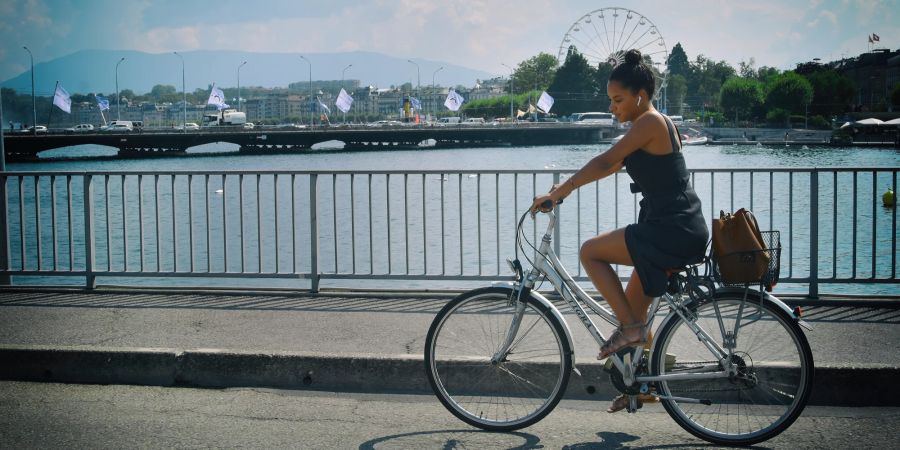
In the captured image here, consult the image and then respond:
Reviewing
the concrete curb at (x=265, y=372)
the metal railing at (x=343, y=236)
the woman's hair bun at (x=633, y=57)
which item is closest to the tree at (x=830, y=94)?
the metal railing at (x=343, y=236)

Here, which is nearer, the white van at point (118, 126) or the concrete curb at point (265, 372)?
the concrete curb at point (265, 372)

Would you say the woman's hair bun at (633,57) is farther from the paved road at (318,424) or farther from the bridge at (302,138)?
the bridge at (302,138)

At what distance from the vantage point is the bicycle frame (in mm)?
4367

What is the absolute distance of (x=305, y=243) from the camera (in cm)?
2261

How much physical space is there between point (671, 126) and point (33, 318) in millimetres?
4827

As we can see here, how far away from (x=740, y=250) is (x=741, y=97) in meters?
139

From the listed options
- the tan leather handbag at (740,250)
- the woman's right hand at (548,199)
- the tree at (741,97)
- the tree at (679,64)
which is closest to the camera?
the tan leather handbag at (740,250)

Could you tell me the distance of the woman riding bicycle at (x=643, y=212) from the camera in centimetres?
427

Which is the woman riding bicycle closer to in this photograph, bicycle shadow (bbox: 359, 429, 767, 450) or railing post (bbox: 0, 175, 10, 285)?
bicycle shadow (bbox: 359, 429, 767, 450)

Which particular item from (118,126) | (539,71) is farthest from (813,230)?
(539,71)

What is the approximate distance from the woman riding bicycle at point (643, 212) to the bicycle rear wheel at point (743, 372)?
19cm

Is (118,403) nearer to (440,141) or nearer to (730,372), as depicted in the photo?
(730,372)

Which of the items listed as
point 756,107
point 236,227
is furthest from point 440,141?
point 236,227

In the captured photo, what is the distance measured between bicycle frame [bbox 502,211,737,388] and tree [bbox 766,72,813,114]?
126846 mm
